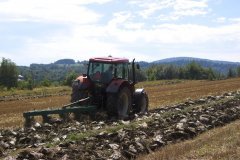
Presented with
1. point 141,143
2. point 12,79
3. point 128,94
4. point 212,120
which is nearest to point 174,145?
point 141,143

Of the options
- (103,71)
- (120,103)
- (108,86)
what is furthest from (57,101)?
(108,86)

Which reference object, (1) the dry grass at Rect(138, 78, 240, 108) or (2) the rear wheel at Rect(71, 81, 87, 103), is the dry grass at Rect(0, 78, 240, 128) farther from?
(2) the rear wheel at Rect(71, 81, 87, 103)

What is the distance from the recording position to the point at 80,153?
8617mm

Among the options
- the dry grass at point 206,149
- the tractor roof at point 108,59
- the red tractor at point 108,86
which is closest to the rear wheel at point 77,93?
the red tractor at point 108,86

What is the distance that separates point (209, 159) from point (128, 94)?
817 centimetres

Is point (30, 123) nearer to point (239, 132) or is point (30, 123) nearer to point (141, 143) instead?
point (141, 143)

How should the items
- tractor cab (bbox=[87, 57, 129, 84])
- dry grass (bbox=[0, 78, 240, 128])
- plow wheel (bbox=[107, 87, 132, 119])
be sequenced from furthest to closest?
dry grass (bbox=[0, 78, 240, 128]), tractor cab (bbox=[87, 57, 129, 84]), plow wheel (bbox=[107, 87, 132, 119])

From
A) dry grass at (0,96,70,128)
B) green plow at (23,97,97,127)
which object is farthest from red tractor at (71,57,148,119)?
dry grass at (0,96,70,128)

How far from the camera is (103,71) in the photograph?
52.5 feet

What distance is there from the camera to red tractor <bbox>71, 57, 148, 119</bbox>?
1534cm

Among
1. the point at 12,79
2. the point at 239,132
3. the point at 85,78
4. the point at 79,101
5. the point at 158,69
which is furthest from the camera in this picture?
the point at 158,69

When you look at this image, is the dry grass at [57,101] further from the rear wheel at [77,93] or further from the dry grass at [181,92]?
the rear wheel at [77,93]

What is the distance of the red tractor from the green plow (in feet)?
1.39

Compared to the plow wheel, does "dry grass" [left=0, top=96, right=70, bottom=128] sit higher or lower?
lower
